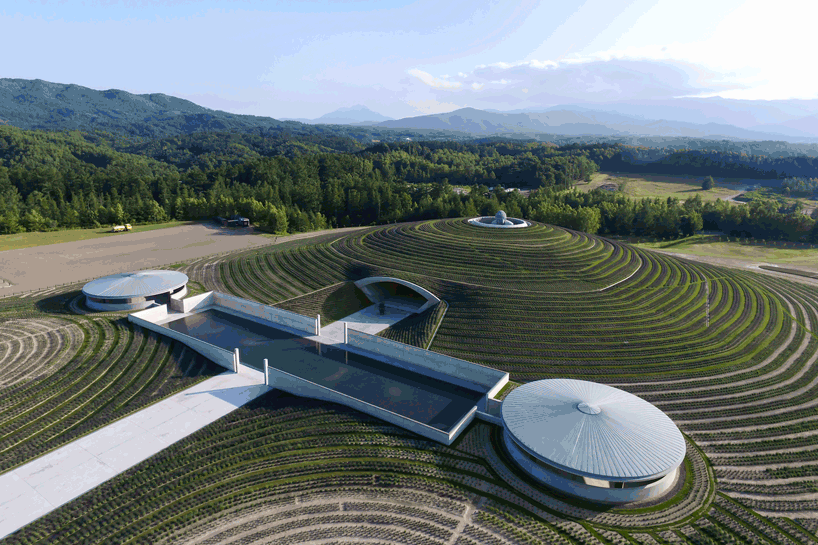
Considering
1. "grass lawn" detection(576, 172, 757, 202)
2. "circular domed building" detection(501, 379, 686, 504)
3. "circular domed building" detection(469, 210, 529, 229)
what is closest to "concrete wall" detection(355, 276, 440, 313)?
"circular domed building" detection(469, 210, 529, 229)

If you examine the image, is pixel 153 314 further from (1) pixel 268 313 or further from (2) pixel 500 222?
(2) pixel 500 222

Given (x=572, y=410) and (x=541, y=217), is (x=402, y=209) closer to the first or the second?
(x=541, y=217)

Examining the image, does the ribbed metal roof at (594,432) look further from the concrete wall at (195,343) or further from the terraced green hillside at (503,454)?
Result: the concrete wall at (195,343)

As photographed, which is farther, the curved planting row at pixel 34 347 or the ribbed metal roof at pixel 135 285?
the ribbed metal roof at pixel 135 285

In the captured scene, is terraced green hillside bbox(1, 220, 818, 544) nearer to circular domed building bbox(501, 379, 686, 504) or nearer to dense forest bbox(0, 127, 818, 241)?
circular domed building bbox(501, 379, 686, 504)

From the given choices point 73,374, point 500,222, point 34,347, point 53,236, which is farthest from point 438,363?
point 53,236

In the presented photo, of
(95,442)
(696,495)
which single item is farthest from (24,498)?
(696,495)

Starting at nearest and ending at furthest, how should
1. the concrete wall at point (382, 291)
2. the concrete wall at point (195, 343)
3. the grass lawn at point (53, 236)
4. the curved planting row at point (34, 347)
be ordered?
the curved planting row at point (34, 347) < the concrete wall at point (195, 343) < the concrete wall at point (382, 291) < the grass lawn at point (53, 236)

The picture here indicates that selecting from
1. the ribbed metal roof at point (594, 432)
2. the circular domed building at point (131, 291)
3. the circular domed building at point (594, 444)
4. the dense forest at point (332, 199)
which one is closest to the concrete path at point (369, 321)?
the circular domed building at point (131, 291)
